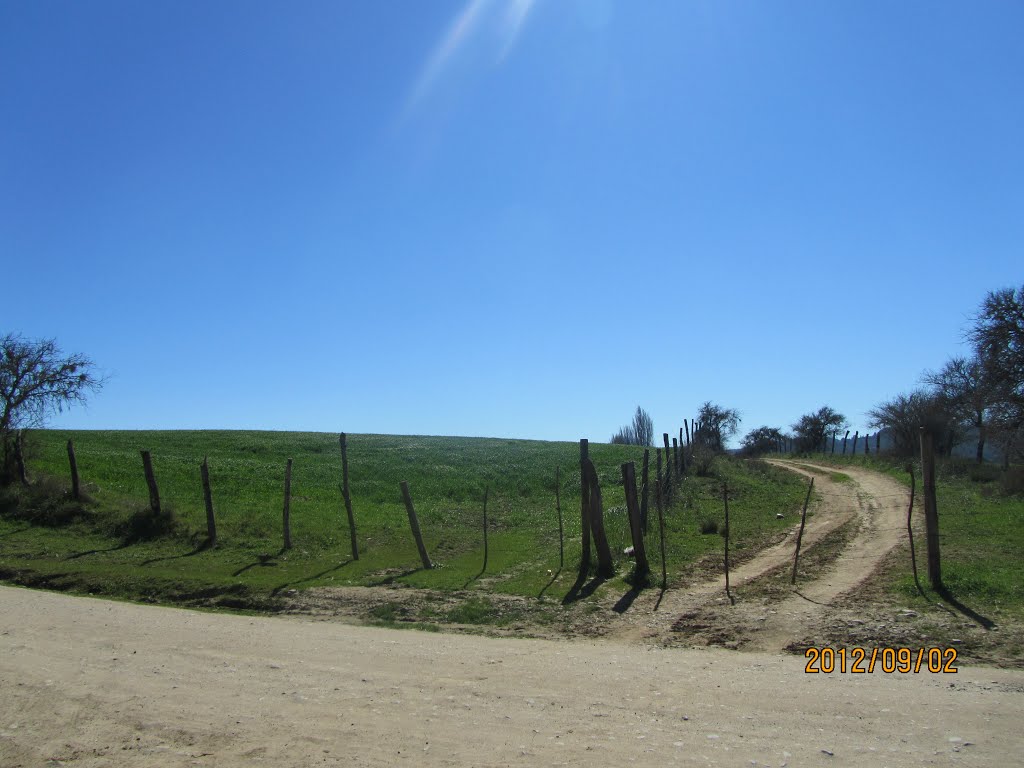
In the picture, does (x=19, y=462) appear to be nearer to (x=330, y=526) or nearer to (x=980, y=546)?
(x=330, y=526)

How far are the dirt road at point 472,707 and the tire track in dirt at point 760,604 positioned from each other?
0.96 metres

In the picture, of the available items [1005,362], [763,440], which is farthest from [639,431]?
[1005,362]

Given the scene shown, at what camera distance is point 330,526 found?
2488 cm

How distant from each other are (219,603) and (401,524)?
10105mm

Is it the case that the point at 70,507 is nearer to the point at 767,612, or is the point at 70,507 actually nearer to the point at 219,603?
the point at 219,603

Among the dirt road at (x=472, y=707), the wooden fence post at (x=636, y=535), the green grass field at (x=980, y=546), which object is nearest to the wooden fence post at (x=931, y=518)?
the green grass field at (x=980, y=546)

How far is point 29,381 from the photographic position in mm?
31750

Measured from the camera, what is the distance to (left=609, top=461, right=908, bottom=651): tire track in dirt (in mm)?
11938

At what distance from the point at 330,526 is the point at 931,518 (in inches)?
731

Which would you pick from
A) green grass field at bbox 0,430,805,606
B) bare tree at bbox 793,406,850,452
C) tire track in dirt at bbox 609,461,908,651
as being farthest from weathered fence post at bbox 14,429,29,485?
bare tree at bbox 793,406,850,452

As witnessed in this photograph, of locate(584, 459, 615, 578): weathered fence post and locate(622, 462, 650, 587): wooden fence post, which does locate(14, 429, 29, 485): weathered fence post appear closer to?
locate(584, 459, 615, 578): weathered fence post

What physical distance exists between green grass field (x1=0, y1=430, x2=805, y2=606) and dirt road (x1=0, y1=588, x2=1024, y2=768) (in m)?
5.16

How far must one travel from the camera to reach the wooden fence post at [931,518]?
43.6ft

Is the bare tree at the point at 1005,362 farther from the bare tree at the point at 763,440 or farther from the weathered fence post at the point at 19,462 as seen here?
the bare tree at the point at 763,440
